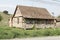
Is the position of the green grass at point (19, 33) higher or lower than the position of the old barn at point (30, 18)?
higher

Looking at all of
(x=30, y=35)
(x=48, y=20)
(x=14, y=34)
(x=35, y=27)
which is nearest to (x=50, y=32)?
(x=30, y=35)

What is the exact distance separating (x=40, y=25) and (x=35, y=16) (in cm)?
269

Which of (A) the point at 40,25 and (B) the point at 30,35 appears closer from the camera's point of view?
(B) the point at 30,35

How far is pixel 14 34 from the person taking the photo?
29.2m

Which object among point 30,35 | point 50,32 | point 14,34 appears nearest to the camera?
point 14,34

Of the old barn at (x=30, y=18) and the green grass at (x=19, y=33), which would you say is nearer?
the green grass at (x=19, y=33)

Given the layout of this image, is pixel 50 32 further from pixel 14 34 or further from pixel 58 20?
pixel 58 20

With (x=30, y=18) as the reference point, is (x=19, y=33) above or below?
above

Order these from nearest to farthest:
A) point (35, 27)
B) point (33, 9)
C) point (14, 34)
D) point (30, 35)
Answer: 1. point (14, 34)
2. point (30, 35)
3. point (35, 27)
4. point (33, 9)

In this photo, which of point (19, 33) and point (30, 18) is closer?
point (19, 33)

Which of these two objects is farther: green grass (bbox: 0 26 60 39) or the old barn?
the old barn

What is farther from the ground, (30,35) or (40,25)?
(30,35)

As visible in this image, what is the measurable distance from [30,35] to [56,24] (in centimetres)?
2481

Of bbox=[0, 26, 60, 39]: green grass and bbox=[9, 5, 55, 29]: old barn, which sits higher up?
bbox=[0, 26, 60, 39]: green grass
